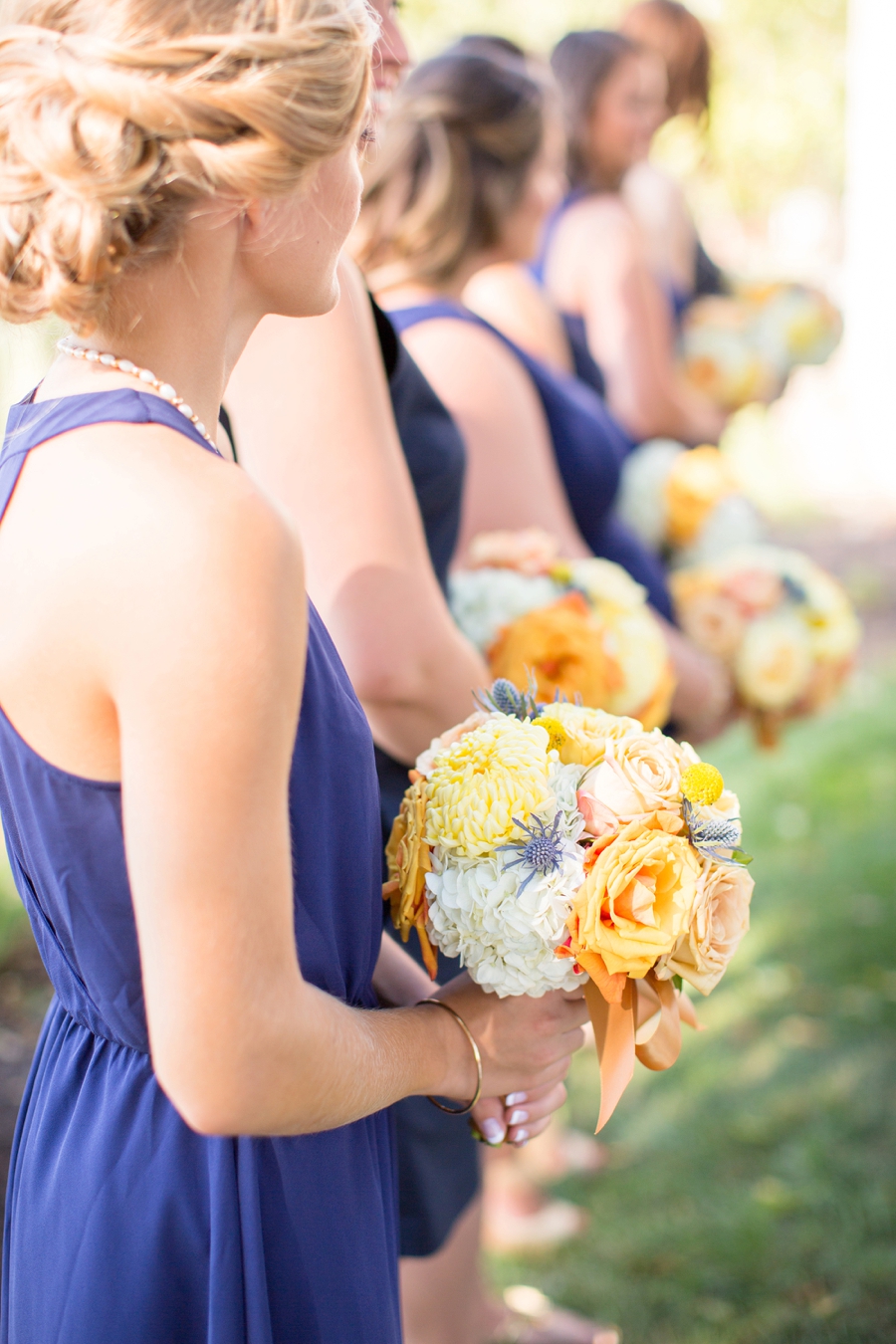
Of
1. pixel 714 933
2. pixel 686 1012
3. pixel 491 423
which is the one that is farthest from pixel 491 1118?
pixel 491 423

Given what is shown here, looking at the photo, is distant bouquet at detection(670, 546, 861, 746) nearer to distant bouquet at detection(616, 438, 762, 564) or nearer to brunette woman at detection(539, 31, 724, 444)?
distant bouquet at detection(616, 438, 762, 564)

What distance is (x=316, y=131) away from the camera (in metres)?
1.08

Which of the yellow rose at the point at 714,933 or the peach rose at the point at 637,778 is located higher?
the peach rose at the point at 637,778

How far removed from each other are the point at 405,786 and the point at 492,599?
0.43m

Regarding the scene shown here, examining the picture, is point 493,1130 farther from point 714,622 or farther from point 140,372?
point 714,622

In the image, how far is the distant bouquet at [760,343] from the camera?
426cm

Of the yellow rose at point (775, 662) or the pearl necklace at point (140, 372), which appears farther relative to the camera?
the yellow rose at point (775, 662)

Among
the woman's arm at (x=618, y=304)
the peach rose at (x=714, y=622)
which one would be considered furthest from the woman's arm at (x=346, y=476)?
the woman's arm at (x=618, y=304)

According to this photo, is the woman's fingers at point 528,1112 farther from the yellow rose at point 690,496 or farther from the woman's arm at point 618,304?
the woman's arm at point 618,304

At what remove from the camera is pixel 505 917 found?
4.40 feet


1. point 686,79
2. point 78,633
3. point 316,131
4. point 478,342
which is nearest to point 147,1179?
point 78,633

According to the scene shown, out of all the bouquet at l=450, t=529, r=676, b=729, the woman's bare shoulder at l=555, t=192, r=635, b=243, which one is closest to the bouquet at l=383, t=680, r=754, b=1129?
the bouquet at l=450, t=529, r=676, b=729

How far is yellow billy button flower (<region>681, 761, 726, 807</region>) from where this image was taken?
135cm

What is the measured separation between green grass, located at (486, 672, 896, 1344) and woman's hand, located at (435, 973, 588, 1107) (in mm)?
1755
